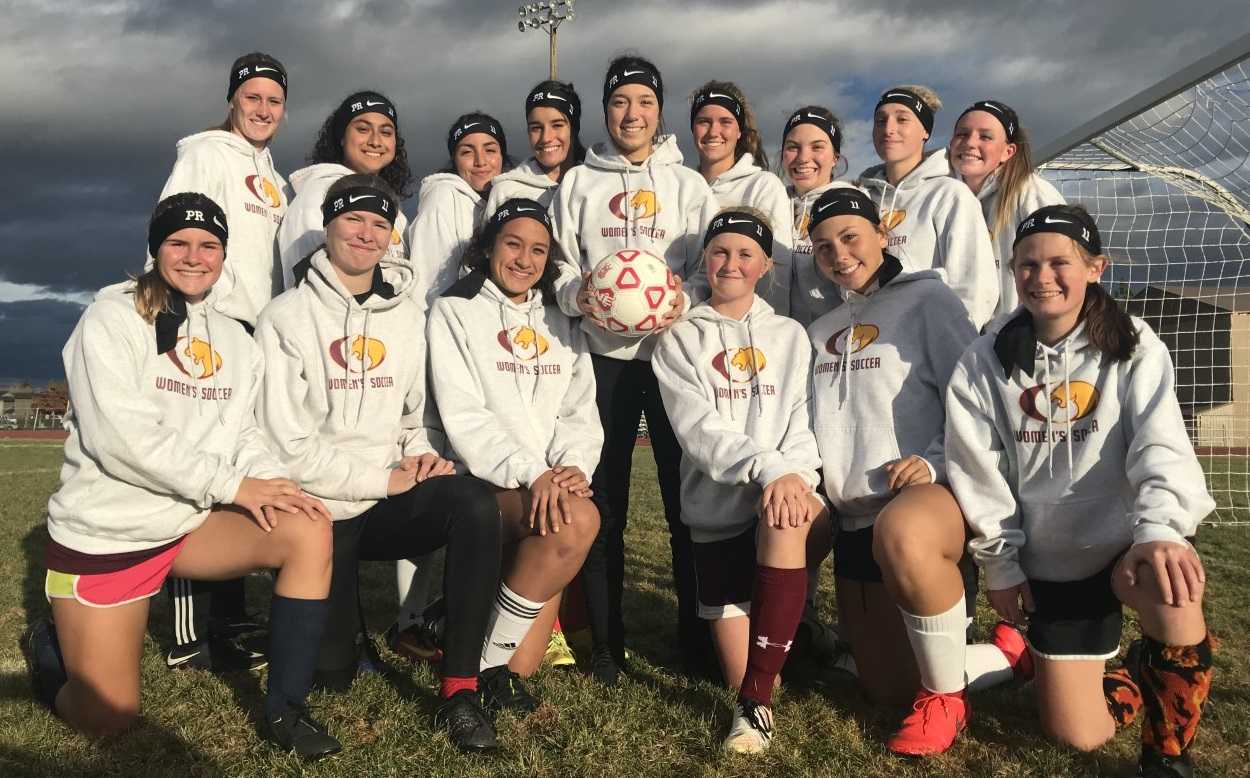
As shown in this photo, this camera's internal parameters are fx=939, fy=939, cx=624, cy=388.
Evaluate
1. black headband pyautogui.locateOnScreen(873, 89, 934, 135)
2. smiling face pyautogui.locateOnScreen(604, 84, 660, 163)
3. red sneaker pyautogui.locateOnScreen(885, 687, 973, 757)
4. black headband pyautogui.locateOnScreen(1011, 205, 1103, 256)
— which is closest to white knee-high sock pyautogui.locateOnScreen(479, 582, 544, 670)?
red sneaker pyautogui.locateOnScreen(885, 687, 973, 757)

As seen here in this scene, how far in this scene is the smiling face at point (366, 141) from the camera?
4.55 metres

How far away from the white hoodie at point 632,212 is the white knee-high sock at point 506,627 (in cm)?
113

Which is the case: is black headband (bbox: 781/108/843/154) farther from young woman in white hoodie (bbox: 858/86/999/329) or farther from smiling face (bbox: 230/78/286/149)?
smiling face (bbox: 230/78/286/149)

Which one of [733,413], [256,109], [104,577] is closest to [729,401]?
[733,413]

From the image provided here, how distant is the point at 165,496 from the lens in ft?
10.7

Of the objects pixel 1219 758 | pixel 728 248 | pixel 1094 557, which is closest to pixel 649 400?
pixel 728 248

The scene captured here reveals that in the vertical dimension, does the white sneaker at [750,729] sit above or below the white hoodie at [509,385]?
below

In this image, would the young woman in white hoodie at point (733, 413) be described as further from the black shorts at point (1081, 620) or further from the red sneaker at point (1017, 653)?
the red sneaker at point (1017, 653)

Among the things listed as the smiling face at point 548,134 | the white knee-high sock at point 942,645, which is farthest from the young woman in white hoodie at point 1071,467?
the smiling face at point 548,134

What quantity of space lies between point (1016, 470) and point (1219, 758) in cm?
113

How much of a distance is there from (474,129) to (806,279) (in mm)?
1922

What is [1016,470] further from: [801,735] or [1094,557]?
[801,735]

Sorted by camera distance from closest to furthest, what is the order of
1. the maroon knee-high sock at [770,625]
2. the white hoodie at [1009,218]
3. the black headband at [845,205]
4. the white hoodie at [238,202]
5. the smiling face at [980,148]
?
the maroon knee-high sock at [770,625] < the black headband at [845,205] < the white hoodie at [238,202] < the white hoodie at [1009,218] < the smiling face at [980,148]

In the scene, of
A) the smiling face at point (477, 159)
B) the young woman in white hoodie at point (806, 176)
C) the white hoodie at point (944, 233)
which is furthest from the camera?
the smiling face at point (477, 159)
